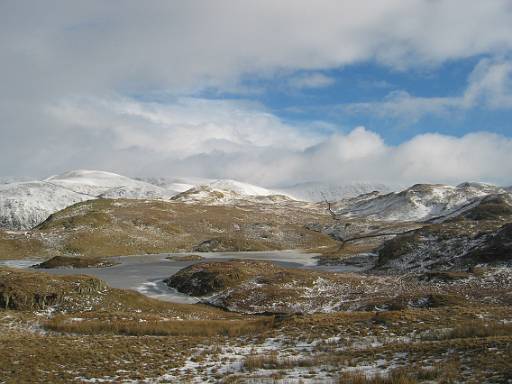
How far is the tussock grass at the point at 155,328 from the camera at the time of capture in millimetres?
33812

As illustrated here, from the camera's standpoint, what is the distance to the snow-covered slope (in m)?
150

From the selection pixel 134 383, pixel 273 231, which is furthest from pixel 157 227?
pixel 134 383

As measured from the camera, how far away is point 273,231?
477 feet

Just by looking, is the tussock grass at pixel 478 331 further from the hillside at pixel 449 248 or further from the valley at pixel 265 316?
the hillside at pixel 449 248

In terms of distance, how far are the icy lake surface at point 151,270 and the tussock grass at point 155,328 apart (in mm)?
20345

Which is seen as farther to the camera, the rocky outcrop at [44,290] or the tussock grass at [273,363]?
the rocky outcrop at [44,290]

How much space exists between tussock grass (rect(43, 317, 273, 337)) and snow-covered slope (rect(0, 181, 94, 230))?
127 meters

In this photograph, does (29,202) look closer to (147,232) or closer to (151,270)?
(147,232)

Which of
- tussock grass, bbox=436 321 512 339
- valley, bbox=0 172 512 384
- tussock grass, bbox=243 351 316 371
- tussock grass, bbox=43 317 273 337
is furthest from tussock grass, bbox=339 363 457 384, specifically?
tussock grass, bbox=43 317 273 337

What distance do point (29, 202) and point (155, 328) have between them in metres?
145

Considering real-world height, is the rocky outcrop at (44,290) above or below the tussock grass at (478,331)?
above

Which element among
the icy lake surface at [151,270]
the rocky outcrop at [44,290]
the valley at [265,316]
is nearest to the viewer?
the valley at [265,316]

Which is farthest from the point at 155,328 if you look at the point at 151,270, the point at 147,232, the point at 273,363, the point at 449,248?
the point at 147,232

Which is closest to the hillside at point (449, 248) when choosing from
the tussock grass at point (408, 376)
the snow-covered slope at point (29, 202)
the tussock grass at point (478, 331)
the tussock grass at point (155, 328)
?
the tussock grass at point (478, 331)
